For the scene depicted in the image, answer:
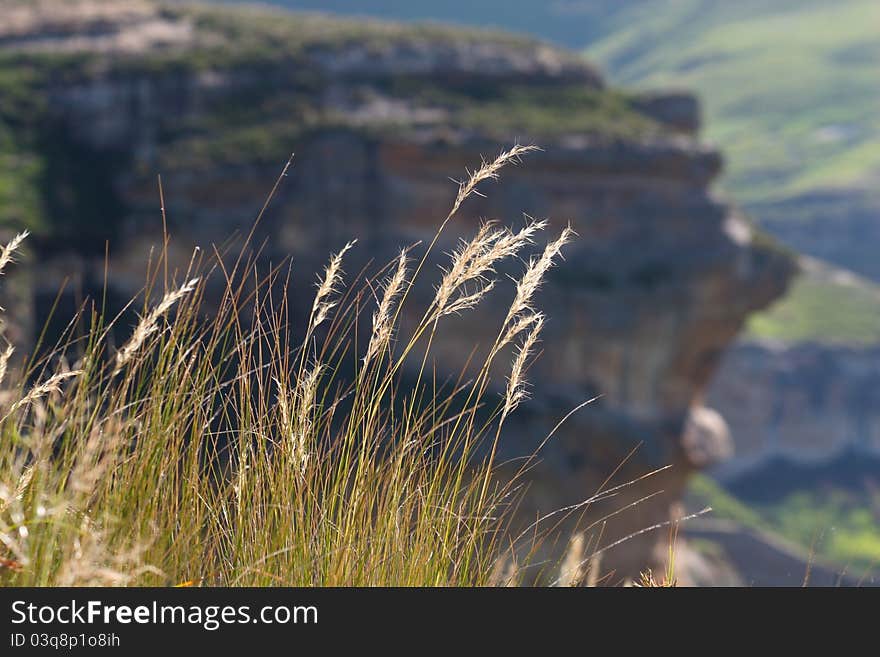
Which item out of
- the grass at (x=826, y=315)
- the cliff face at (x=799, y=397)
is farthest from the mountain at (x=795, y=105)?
the cliff face at (x=799, y=397)

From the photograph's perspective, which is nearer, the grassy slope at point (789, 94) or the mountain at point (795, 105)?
the mountain at point (795, 105)

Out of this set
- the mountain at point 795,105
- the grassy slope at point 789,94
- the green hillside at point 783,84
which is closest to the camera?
the mountain at point 795,105

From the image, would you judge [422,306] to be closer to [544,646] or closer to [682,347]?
[682,347]

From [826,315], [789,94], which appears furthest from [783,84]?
[826,315]

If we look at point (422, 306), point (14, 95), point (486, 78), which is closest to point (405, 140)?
point (422, 306)

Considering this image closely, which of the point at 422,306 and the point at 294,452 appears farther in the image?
the point at 422,306

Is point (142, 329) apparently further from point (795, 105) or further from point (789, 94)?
point (789, 94)

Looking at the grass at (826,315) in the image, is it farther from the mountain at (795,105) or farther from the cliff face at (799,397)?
the mountain at (795,105)

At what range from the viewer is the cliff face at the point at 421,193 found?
→ 86.6 ft

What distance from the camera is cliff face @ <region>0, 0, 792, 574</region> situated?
86.6ft

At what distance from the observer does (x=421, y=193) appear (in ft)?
87.4

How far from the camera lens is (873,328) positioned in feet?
271

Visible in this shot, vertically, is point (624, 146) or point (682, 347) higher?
point (624, 146)

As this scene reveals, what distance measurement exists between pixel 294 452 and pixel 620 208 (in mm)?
25430
